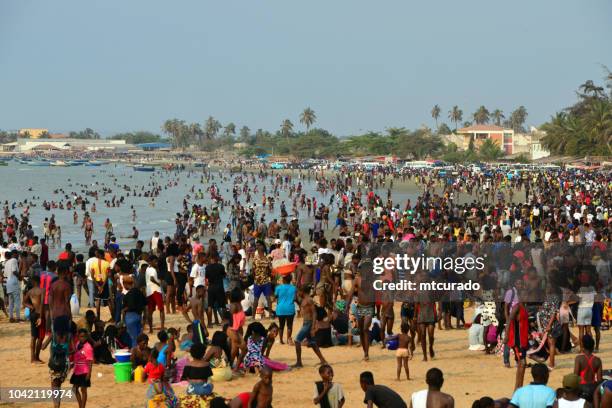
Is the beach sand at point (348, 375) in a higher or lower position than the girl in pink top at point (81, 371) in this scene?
lower

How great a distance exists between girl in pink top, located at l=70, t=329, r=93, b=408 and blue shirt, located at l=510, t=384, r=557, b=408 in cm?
467

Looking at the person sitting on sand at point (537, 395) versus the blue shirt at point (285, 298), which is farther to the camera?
the blue shirt at point (285, 298)

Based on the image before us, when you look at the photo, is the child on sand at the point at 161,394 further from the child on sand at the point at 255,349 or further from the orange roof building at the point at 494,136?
the orange roof building at the point at 494,136

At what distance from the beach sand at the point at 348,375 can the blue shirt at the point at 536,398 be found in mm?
2383

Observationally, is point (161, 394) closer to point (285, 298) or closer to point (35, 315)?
point (35, 315)

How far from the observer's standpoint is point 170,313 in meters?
16.2

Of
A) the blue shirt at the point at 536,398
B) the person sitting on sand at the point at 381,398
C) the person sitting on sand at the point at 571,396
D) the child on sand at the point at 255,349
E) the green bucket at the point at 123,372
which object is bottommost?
the green bucket at the point at 123,372

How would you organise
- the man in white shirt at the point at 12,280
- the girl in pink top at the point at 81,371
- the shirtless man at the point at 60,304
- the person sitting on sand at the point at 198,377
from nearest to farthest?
the person sitting on sand at the point at 198,377 → the girl in pink top at the point at 81,371 → the shirtless man at the point at 60,304 → the man in white shirt at the point at 12,280

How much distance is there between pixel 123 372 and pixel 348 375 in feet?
9.62

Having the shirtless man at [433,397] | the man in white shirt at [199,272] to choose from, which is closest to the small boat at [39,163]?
the man in white shirt at [199,272]

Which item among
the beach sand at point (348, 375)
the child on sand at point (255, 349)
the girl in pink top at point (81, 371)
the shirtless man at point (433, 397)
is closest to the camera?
the shirtless man at point (433, 397)

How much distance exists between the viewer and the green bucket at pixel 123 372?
36.6ft

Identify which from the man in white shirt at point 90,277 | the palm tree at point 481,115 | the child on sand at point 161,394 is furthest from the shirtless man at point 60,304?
the palm tree at point 481,115

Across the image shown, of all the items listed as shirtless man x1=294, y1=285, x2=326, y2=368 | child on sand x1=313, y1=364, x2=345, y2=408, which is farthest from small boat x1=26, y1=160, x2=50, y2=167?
child on sand x1=313, y1=364, x2=345, y2=408
